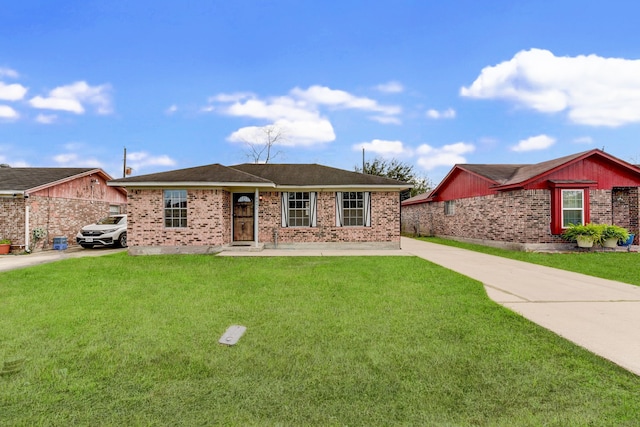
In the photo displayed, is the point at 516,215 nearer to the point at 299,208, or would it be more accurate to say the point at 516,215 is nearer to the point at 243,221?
the point at 299,208

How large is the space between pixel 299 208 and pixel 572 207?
11.9 meters

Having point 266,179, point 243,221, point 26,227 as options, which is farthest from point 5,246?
point 266,179

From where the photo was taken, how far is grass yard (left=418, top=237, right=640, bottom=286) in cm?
836

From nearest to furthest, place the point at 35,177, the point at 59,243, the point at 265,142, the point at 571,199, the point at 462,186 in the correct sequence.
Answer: the point at 571,199 → the point at 59,243 → the point at 35,177 → the point at 462,186 → the point at 265,142

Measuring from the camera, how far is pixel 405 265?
9.47 metres

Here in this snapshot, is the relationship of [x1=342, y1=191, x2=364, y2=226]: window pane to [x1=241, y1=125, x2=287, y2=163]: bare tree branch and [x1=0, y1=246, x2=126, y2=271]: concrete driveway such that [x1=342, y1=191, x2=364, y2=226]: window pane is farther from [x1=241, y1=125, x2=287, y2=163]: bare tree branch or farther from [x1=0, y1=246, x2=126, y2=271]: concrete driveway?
[x1=241, y1=125, x2=287, y2=163]: bare tree branch

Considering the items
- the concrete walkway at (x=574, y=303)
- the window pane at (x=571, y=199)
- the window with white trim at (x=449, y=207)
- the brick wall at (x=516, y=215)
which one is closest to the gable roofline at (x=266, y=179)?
the concrete walkway at (x=574, y=303)

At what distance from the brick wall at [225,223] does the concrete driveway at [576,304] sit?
16.3 ft

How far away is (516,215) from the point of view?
1395 centimetres

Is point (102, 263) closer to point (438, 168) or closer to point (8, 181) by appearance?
point (8, 181)

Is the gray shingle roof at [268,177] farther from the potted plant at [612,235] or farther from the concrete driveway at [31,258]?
the potted plant at [612,235]

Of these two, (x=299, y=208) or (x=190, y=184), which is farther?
(x=299, y=208)

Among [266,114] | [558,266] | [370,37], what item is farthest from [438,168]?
[558,266]

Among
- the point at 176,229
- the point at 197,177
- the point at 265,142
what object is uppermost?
the point at 265,142
